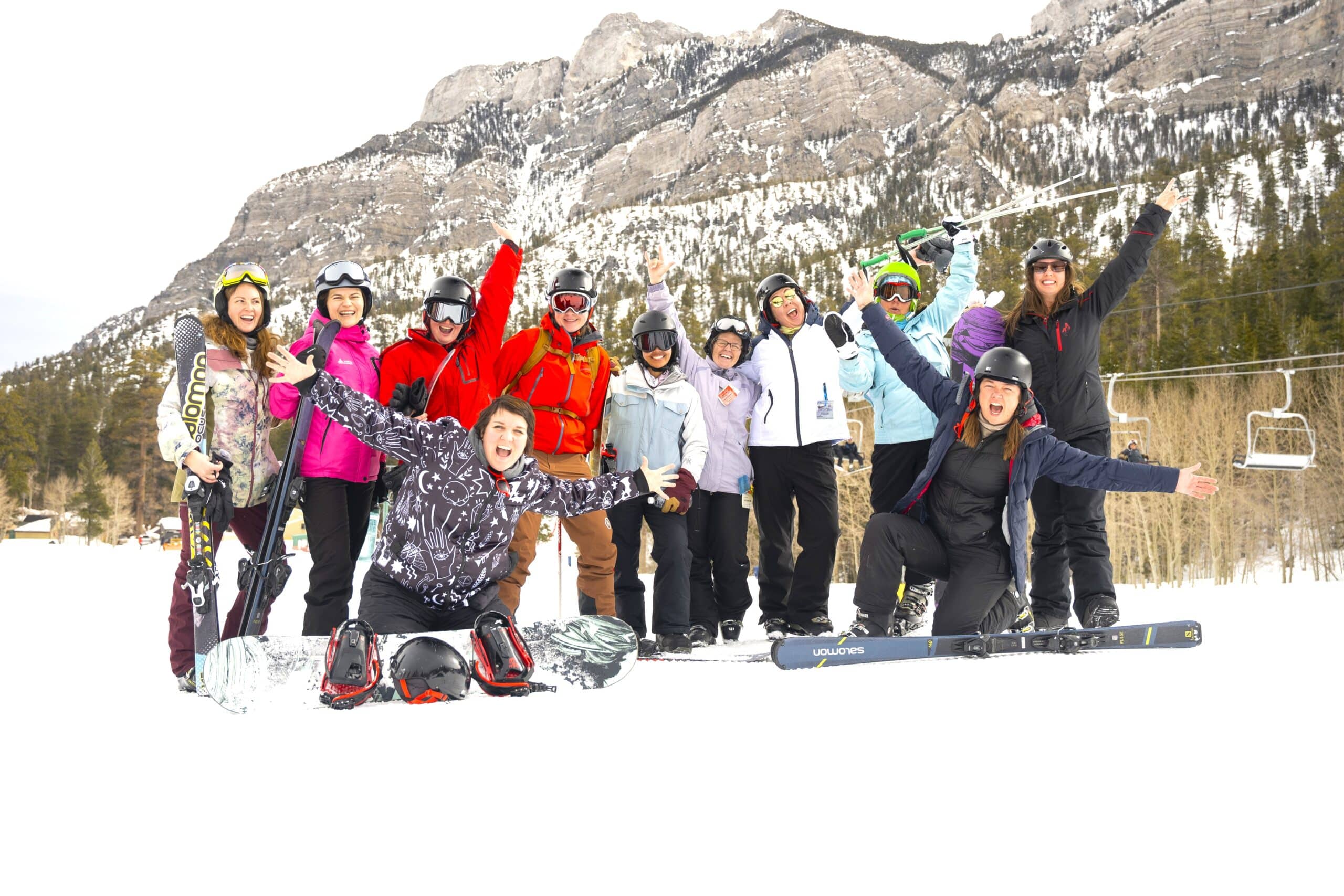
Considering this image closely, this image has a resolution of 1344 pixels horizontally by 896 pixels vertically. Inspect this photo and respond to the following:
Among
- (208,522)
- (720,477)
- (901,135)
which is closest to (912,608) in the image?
(720,477)

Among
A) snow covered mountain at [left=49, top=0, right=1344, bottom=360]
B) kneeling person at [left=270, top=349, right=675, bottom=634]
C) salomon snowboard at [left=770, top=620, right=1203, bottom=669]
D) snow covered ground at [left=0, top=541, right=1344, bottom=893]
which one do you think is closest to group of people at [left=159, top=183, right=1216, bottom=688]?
kneeling person at [left=270, top=349, right=675, bottom=634]

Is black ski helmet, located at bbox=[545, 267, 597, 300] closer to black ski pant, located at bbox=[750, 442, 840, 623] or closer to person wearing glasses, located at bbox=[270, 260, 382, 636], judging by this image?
person wearing glasses, located at bbox=[270, 260, 382, 636]

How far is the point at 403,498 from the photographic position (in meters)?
3.56

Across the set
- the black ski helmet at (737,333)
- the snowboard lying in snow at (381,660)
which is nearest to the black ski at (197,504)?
the snowboard lying in snow at (381,660)

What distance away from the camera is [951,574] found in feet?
13.6

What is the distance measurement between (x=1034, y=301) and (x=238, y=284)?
4.00 m

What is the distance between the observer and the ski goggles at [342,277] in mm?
4234

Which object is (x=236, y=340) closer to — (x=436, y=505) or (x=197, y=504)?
(x=197, y=504)

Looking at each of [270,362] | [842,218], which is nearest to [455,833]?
[270,362]

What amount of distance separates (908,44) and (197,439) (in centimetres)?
21726

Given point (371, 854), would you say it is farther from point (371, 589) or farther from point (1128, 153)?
point (1128, 153)

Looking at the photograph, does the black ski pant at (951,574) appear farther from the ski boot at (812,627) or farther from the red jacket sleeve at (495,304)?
the red jacket sleeve at (495,304)

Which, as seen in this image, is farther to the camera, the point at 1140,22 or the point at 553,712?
the point at 1140,22

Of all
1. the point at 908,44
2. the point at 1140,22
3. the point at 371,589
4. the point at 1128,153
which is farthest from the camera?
the point at 908,44
